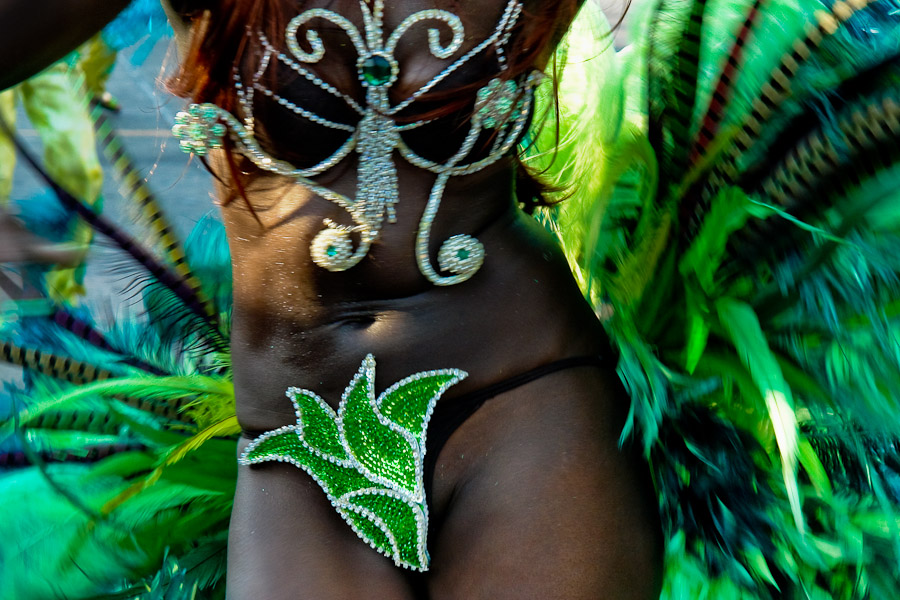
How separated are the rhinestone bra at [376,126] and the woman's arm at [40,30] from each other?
222 mm

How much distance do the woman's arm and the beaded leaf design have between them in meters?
0.52

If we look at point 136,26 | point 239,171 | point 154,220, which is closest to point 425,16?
point 239,171

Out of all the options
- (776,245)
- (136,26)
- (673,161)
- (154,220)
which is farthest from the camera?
(154,220)

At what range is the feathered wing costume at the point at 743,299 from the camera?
1209mm

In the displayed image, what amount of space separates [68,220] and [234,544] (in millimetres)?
726

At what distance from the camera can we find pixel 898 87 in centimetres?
116

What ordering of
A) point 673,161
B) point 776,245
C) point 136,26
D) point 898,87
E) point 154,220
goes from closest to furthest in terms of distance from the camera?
point 898,87, point 776,245, point 673,161, point 136,26, point 154,220

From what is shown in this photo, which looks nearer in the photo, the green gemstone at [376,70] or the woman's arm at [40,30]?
the woman's arm at [40,30]

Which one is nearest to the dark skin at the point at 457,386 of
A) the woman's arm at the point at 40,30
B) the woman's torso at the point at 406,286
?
the woman's torso at the point at 406,286

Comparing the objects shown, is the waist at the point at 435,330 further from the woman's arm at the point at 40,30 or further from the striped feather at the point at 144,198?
the striped feather at the point at 144,198

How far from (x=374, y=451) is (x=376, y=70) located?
50 centimetres

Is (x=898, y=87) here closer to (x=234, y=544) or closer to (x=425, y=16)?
(x=425, y=16)

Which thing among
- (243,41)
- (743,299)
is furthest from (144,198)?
(743,299)

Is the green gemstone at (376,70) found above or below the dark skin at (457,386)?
above
